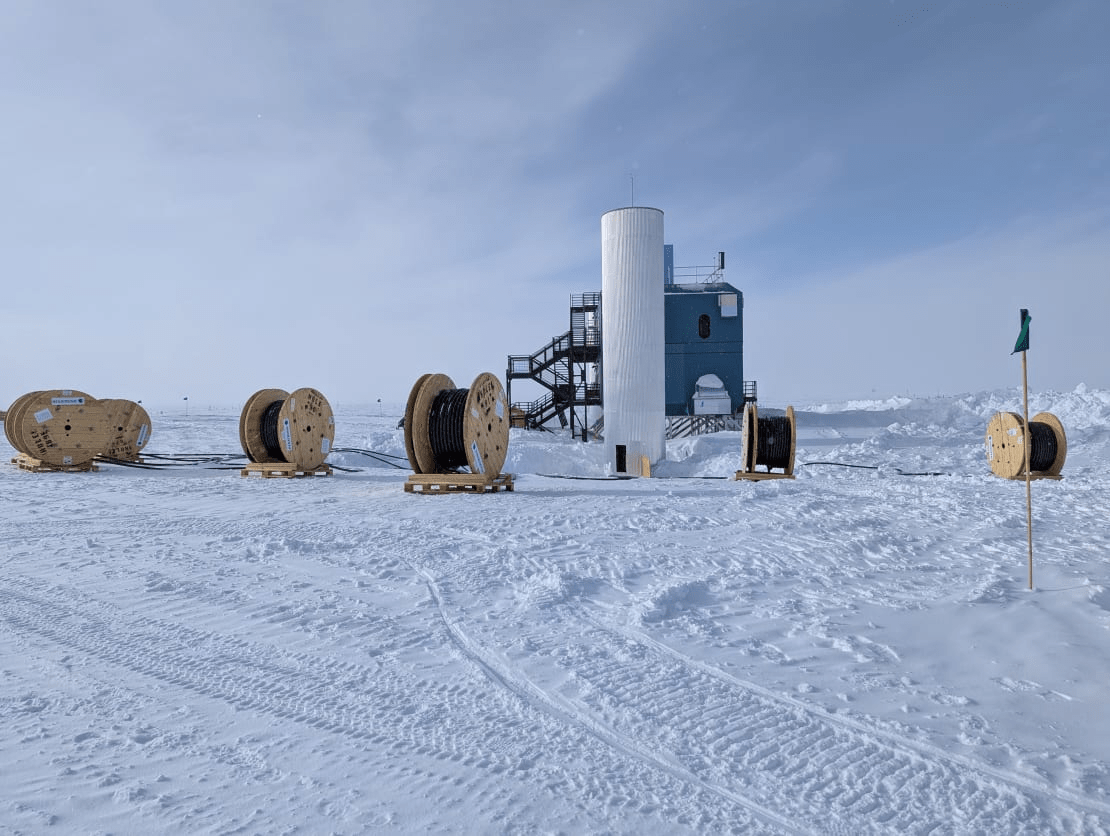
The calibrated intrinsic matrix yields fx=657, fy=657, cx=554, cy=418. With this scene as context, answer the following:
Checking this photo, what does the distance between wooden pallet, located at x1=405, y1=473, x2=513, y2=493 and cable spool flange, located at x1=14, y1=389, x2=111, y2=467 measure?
9551 millimetres

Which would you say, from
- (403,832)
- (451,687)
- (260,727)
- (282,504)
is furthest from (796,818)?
(282,504)

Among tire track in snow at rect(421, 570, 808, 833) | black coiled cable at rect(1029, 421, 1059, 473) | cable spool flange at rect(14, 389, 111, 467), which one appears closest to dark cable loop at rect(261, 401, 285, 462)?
cable spool flange at rect(14, 389, 111, 467)

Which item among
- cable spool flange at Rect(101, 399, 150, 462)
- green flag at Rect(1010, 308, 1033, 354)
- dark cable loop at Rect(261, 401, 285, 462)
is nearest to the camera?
green flag at Rect(1010, 308, 1033, 354)

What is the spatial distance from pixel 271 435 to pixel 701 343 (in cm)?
1932

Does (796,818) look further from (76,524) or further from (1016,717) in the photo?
(76,524)

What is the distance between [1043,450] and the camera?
1351cm

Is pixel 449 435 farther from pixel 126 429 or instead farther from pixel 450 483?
pixel 126 429

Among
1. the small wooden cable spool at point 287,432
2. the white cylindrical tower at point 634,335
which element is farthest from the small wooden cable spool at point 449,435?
the white cylindrical tower at point 634,335

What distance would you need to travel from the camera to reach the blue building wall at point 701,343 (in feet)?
93.2

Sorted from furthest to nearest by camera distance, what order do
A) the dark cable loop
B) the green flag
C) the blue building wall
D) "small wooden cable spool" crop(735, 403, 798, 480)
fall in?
the blue building wall → the dark cable loop → "small wooden cable spool" crop(735, 403, 798, 480) → the green flag

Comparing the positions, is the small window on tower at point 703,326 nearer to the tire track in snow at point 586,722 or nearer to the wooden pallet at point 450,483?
the wooden pallet at point 450,483

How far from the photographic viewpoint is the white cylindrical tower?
20.7 meters

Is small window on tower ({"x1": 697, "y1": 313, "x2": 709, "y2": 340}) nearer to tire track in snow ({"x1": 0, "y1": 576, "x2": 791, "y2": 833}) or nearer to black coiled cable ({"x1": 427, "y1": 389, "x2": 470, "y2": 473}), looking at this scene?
black coiled cable ({"x1": 427, "y1": 389, "x2": 470, "y2": 473})

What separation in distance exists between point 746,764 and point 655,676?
953mm
